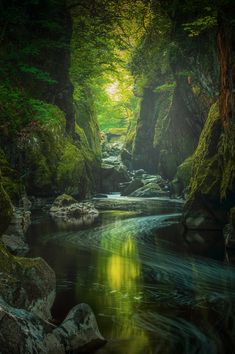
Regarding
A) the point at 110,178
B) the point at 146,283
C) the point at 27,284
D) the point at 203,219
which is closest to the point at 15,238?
the point at 146,283

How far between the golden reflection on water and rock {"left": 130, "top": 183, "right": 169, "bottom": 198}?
16.2m

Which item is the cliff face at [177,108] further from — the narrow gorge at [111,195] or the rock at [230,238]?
the rock at [230,238]

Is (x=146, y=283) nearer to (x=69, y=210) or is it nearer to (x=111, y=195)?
(x=69, y=210)

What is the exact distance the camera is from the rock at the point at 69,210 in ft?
61.5

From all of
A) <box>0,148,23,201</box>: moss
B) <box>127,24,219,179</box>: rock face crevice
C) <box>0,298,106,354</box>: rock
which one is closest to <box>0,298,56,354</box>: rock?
<box>0,298,106,354</box>: rock

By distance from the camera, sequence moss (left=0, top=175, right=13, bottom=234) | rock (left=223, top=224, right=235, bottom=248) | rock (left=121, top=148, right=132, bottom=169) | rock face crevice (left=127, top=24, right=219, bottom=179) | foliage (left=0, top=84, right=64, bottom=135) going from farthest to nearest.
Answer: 1. rock (left=121, top=148, right=132, bottom=169)
2. rock face crevice (left=127, top=24, right=219, bottom=179)
3. foliage (left=0, top=84, right=64, bottom=135)
4. rock (left=223, top=224, right=235, bottom=248)
5. moss (left=0, top=175, right=13, bottom=234)

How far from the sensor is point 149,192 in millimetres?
29922

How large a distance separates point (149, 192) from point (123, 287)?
71.5ft

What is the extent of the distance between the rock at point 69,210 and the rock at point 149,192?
9.98 metres

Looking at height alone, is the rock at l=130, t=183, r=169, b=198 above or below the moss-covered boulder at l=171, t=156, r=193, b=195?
below

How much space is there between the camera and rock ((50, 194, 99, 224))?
18.8 meters

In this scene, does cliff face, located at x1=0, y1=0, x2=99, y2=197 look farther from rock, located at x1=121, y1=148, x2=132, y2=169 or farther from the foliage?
rock, located at x1=121, y1=148, x2=132, y2=169

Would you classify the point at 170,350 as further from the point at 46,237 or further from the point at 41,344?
the point at 46,237

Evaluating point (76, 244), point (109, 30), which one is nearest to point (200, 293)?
point (76, 244)
